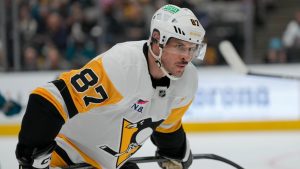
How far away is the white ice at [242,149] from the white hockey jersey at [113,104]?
972 millimetres

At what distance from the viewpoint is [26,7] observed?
20.2 ft

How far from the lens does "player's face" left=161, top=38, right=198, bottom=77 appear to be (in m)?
2.24

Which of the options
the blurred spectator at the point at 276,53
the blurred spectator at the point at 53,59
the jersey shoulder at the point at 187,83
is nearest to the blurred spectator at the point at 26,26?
the blurred spectator at the point at 53,59

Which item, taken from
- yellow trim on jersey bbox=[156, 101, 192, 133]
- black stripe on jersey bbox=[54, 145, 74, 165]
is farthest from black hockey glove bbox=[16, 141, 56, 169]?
yellow trim on jersey bbox=[156, 101, 192, 133]

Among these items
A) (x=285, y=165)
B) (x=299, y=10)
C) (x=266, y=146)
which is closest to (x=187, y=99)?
(x=285, y=165)

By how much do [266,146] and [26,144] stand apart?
287 centimetres

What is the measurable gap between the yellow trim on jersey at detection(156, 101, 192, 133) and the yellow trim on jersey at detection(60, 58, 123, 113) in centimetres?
38

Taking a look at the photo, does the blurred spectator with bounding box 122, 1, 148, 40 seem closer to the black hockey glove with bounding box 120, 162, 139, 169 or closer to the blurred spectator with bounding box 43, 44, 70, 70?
the blurred spectator with bounding box 43, 44, 70, 70

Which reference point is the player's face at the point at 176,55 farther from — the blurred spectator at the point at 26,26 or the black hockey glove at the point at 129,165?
the blurred spectator at the point at 26,26

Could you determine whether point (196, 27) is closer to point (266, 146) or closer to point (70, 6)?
point (266, 146)

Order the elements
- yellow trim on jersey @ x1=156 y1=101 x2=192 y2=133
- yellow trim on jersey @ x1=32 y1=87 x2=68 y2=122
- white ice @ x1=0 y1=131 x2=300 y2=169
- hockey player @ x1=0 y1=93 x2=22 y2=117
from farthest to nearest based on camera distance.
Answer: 1. hockey player @ x1=0 y1=93 x2=22 y2=117
2. white ice @ x1=0 y1=131 x2=300 y2=169
3. yellow trim on jersey @ x1=156 y1=101 x2=192 y2=133
4. yellow trim on jersey @ x1=32 y1=87 x2=68 y2=122

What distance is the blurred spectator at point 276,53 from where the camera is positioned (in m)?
5.92

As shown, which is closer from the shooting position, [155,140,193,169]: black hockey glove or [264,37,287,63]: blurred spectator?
[155,140,193,169]: black hockey glove

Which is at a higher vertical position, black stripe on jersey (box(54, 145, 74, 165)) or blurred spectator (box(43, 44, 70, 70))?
black stripe on jersey (box(54, 145, 74, 165))
